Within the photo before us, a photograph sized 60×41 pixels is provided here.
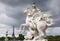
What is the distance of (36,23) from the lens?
15.5 metres

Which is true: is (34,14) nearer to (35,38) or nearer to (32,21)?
(32,21)

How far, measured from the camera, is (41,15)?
15.5 m

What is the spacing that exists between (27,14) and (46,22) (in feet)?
4.32

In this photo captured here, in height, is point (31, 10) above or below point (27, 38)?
above

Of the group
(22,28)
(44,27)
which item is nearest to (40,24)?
(44,27)

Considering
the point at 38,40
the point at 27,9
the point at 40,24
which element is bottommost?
the point at 38,40

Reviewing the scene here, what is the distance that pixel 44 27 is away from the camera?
50.1 ft

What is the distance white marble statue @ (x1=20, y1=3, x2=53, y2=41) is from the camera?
15.3 metres

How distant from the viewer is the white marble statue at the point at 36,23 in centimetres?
1527

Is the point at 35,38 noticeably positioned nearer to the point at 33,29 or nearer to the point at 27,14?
the point at 33,29

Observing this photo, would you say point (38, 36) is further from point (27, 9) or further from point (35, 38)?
point (27, 9)

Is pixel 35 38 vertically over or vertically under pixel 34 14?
under

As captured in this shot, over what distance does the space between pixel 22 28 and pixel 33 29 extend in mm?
697

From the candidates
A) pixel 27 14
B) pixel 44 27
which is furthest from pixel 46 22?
pixel 27 14
